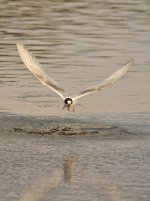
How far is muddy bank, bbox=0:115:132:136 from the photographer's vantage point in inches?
538

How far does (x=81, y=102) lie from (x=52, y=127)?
1.72 meters

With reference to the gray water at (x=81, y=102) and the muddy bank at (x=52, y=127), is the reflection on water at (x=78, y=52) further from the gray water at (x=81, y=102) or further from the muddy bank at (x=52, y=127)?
the muddy bank at (x=52, y=127)

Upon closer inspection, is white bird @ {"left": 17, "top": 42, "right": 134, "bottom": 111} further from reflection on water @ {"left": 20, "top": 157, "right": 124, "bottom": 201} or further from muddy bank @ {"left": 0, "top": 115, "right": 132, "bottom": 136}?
reflection on water @ {"left": 20, "top": 157, "right": 124, "bottom": 201}

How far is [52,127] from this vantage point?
13914mm

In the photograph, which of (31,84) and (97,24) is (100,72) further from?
(97,24)

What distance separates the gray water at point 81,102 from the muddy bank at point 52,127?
0.67 feet

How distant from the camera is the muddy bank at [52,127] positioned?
1366 cm

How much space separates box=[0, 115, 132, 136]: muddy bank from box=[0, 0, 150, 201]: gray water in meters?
0.21

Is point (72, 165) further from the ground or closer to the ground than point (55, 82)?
closer to the ground

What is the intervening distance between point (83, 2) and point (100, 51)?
10511 millimetres

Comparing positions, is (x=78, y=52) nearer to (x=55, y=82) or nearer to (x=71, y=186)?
(x=55, y=82)

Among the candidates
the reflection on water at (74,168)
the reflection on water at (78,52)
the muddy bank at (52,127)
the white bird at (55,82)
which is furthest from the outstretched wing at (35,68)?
the reflection on water at (78,52)

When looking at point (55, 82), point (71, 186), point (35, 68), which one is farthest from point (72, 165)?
point (35, 68)

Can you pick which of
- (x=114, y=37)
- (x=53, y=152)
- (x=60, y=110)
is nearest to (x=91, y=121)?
(x=60, y=110)
